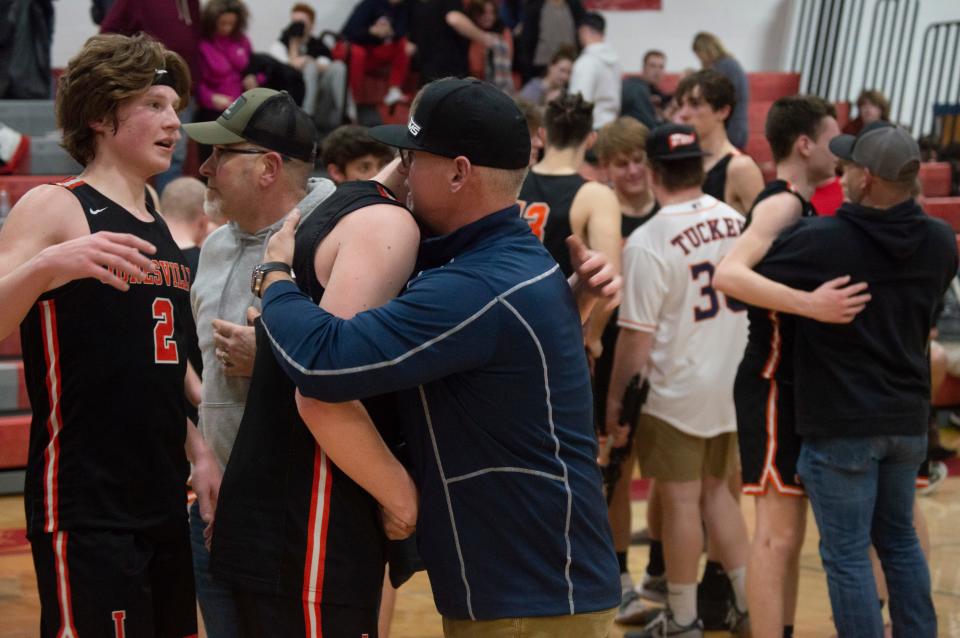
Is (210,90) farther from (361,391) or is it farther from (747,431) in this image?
(361,391)

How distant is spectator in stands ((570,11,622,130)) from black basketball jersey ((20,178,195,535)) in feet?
24.9

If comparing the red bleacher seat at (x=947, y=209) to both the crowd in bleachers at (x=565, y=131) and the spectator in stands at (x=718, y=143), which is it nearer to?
the crowd in bleachers at (x=565, y=131)

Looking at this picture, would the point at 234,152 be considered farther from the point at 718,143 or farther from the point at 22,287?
the point at 718,143

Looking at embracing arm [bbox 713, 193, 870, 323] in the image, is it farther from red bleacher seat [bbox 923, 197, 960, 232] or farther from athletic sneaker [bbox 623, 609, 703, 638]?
red bleacher seat [bbox 923, 197, 960, 232]

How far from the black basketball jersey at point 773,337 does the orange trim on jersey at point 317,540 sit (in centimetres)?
208

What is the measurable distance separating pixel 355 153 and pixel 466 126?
8.35 feet

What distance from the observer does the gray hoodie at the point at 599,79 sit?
10.2m

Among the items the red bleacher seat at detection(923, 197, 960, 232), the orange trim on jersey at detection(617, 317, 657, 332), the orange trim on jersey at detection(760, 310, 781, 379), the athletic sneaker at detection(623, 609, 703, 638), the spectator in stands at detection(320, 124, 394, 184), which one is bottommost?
the athletic sneaker at detection(623, 609, 703, 638)

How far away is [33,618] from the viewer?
4.86 m

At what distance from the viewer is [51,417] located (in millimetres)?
2818

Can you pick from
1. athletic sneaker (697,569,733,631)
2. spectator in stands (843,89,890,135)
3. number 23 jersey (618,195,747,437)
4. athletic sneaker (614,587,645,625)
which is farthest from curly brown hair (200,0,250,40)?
athletic sneaker (697,569,733,631)

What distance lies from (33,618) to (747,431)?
2.82 meters

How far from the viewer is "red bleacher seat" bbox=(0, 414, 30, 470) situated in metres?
6.71

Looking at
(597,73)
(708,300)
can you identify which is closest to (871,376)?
(708,300)
